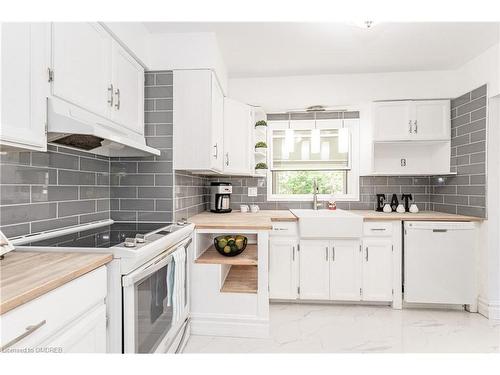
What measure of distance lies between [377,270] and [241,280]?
1.35 metres

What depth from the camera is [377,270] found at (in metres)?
2.64

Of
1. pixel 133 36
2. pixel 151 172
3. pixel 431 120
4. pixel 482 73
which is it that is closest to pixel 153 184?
pixel 151 172

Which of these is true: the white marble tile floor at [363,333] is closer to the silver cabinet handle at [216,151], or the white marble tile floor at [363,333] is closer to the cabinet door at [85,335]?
the cabinet door at [85,335]

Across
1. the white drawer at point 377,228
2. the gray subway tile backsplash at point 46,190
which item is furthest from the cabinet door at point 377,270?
the gray subway tile backsplash at point 46,190

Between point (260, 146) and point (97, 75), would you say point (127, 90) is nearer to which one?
point (97, 75)

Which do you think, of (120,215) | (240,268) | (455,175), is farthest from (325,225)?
(120,215)

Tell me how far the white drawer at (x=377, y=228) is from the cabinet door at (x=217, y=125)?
153 cm

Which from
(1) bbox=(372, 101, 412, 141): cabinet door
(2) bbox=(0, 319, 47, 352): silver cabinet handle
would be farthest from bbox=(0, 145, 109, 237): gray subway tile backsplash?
(1) bbox=(372, 101, 412, 141): cabinet door

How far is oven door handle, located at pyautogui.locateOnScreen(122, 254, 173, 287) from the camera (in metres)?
1.23

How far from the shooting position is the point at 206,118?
2.22 meters

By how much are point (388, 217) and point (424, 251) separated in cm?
47

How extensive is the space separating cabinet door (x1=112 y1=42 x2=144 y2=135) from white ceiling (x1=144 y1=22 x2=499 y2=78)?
420mm
